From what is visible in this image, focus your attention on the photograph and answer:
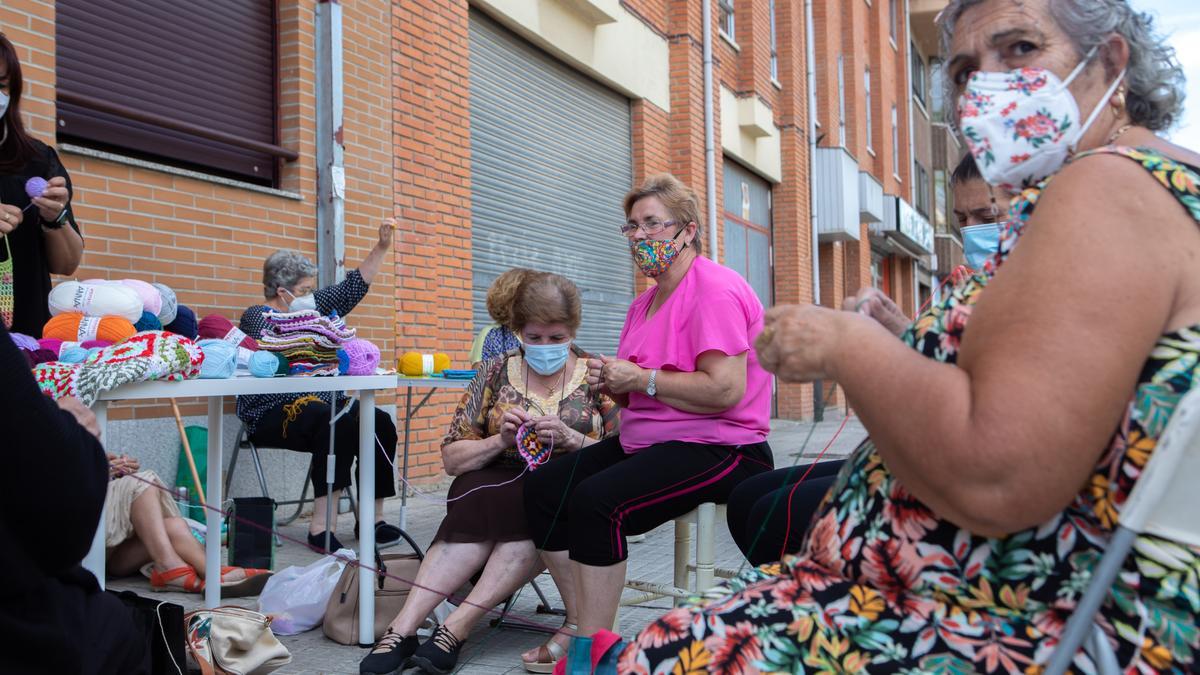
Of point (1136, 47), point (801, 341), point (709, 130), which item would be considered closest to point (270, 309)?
point (801, 341)

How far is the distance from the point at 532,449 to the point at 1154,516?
112 inches

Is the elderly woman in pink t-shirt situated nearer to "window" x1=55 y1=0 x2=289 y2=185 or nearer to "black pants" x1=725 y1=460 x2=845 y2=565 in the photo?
"black pants" x1=725 y1=460 x2=845 y2=565

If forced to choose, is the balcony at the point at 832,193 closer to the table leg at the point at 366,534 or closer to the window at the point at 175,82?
the window at the point at 175,82

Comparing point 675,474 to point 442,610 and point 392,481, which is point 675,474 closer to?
point 442,610

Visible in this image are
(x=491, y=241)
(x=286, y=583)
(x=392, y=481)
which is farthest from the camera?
(x=491, y=241)

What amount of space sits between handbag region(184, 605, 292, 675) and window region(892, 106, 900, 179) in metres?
24.2

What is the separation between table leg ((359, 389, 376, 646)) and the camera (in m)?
3.79

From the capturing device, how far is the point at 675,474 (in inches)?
130

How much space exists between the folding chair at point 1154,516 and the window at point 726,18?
13.9m

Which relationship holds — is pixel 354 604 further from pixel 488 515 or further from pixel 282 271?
pixel 282 271

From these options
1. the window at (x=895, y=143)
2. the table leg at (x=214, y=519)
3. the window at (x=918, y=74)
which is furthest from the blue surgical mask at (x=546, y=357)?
the window at (x=918, y=74)

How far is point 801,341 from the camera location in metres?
1.39

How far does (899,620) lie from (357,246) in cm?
614

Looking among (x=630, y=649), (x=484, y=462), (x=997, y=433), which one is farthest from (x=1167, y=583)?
(x=484, y=462)
